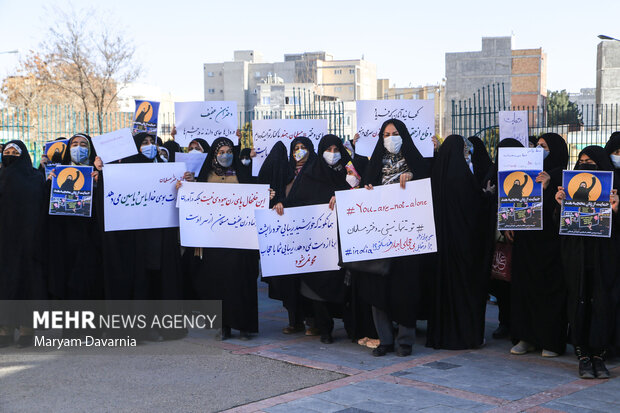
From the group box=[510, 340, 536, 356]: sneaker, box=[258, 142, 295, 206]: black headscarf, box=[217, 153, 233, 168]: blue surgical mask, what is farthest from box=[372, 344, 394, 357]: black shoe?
box=[217, 153, 233, 168]: blue surgical mask

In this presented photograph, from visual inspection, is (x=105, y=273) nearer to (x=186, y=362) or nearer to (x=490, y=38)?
(x=186, y=362)

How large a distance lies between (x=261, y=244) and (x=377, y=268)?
115 cm

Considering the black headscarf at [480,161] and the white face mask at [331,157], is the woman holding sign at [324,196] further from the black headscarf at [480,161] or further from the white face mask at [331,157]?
the black headscarf at [480,161]

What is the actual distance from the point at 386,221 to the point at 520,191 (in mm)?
1169

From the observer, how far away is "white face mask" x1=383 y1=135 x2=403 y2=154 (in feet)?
21.3

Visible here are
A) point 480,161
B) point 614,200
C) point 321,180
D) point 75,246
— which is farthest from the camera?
point 480,161

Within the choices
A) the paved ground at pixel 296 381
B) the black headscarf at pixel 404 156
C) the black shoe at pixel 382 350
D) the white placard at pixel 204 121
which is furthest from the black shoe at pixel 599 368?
the white placard at pixel 204 121

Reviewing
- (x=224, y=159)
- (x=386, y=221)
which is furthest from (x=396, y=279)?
(x=224, y=159)

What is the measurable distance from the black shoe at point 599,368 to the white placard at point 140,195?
404cm

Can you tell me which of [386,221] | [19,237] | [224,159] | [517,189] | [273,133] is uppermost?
[273,133]

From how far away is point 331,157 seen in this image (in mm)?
6930

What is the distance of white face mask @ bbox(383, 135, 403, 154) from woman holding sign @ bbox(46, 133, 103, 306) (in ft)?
9.30

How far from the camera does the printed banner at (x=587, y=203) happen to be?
5691 mm

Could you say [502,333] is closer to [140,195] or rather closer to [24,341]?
[140,195]
